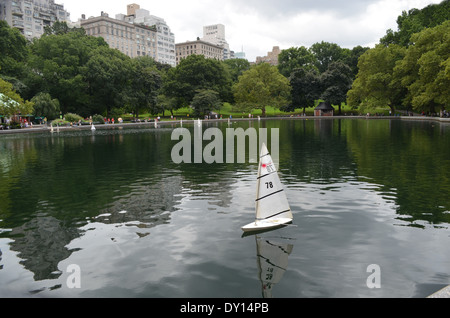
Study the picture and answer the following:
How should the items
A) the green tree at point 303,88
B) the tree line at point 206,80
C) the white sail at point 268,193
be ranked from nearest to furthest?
1. the white sail at point 268,193
2. the tree line at point 206,80
3. the green tree at point 303,88

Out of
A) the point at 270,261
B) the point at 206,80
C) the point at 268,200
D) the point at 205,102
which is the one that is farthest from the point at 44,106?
the point at 270,261

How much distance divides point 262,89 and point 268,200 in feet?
356

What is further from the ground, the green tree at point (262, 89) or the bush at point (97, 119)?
the green tree at point (262, 89)

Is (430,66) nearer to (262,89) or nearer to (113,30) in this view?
(262,89)

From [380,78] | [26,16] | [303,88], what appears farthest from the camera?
[26,16]

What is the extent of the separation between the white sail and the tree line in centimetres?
6257

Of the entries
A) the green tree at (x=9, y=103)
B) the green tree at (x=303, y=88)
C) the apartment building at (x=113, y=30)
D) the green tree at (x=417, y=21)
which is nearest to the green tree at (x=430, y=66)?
the green tree at (x=417, y=21)

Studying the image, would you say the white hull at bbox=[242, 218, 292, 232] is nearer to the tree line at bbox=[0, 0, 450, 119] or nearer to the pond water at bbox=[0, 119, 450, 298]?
the pond water at bbox=[0, 119, 450, 298]

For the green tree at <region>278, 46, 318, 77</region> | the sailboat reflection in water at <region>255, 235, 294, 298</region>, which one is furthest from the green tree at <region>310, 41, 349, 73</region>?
the sailboat reflection in water at <region>255, 235, 294, 298</region>

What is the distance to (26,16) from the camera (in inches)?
6166

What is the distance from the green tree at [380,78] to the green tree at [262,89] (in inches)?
1111

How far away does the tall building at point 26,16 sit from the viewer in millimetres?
148000

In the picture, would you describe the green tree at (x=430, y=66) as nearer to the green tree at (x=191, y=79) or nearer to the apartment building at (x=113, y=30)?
the green tree at (x=191, y=79)

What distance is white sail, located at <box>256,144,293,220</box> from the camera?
1174cm
